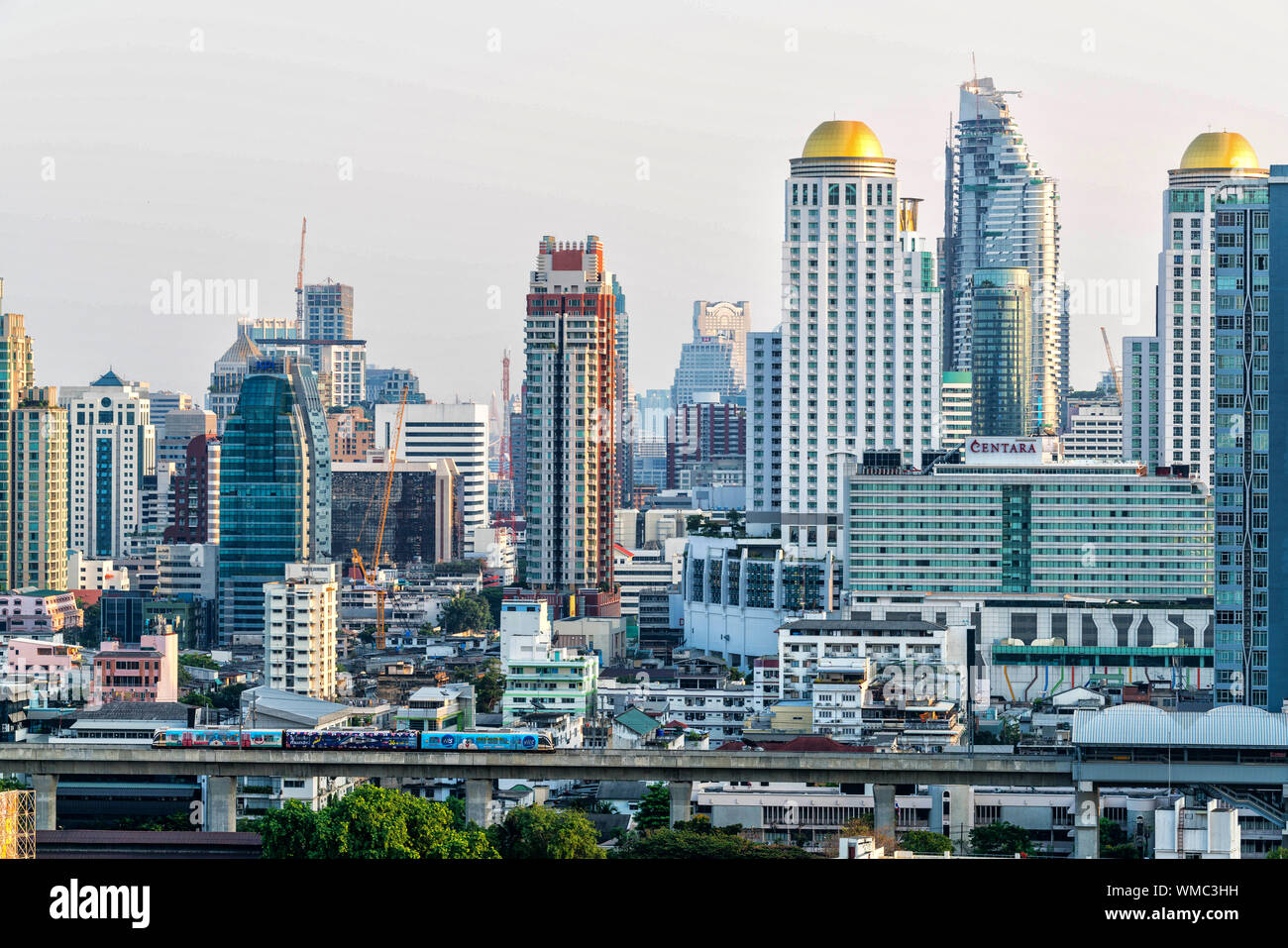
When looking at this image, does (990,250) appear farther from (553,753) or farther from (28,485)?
(553,753)

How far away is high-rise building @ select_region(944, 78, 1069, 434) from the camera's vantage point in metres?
115

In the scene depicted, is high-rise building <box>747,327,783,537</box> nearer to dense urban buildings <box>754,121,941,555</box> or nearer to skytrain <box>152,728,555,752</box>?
dense urban buildings <box>754,121,941,555</box>

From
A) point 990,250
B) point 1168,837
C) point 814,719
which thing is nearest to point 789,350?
point 814,719

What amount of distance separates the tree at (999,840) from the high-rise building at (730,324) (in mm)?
104348

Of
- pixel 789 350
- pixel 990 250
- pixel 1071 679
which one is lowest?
pixel 1071 679

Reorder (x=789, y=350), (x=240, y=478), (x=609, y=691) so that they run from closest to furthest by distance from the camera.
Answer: (x=609, y=691) < (x=789, y=350) < (x=240, y=478)

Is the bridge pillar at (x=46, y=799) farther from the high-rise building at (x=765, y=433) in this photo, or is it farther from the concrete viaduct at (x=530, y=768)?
the high-rise building at (x=765, y=433)

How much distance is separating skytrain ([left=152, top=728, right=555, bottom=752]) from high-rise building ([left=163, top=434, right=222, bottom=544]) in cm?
5676

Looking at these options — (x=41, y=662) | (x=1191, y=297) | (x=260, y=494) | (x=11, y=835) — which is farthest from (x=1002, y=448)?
(x=11, y=835)

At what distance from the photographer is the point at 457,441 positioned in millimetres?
112438

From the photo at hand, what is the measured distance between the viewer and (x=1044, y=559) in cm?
5600

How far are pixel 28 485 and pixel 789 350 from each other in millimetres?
29507

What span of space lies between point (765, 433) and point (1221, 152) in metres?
22.6

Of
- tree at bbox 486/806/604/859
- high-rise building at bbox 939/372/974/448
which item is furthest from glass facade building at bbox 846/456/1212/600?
high-rise building at bbox 939/372/974/448
